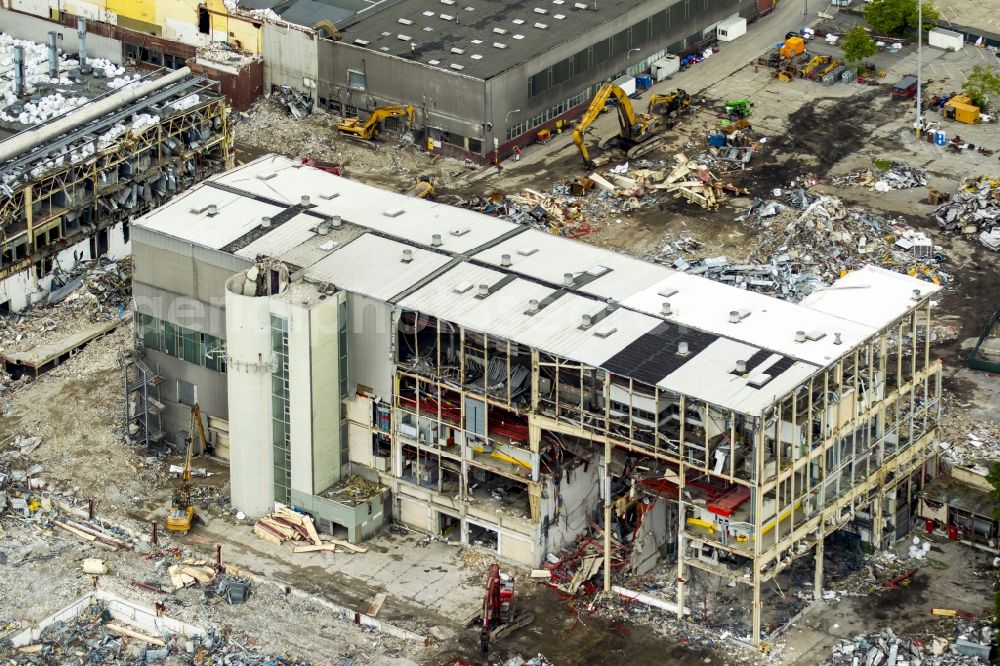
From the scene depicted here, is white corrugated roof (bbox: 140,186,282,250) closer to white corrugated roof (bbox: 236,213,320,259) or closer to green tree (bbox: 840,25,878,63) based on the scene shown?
white corrugated roof (bbox: 236,213,320,259)

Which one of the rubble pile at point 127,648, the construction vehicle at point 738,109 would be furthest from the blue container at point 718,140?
the rubble pile at point 127,648

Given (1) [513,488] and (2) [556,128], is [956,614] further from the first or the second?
(2) [556,128]

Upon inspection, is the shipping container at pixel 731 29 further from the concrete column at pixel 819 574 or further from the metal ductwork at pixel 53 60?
the concrete column at pixel 819 574

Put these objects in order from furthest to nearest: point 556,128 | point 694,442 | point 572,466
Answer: point 556,128 < point 572,466 < point 694,442

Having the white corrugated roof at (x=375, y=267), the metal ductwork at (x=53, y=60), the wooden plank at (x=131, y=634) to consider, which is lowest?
the wooden plank at (x=131, y=634)

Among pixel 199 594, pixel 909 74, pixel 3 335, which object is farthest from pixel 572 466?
pixel 909 74

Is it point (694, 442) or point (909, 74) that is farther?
point (909, 74)

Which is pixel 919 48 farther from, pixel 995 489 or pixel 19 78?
pixel 19 78

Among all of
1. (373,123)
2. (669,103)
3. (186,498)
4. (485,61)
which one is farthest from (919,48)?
(186,498)
